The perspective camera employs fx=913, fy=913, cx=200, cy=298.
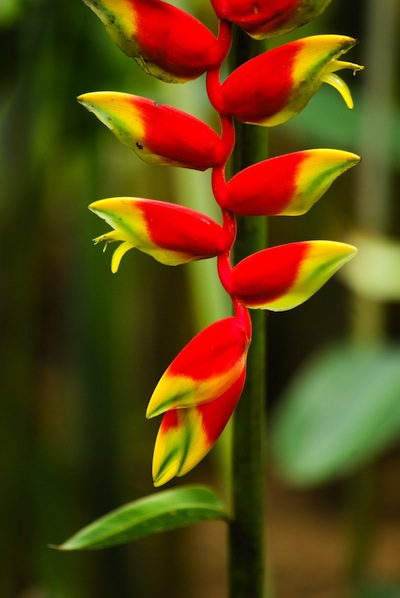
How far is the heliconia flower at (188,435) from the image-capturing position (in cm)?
20

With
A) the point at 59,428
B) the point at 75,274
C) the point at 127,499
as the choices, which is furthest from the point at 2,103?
the point at 59,428

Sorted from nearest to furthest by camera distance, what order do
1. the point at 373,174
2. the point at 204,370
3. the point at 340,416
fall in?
the point at 204,370 < the point at 340,416 < the point at 373,174

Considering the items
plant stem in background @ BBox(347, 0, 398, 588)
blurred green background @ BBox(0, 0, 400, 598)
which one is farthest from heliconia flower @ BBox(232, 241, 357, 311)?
plant stem in background @ BBox(347, 0, 398, 588)

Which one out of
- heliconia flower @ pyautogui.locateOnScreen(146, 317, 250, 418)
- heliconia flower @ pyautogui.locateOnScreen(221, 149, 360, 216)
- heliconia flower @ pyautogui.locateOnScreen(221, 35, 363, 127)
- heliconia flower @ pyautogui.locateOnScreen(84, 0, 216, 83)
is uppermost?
heliconia flower @ pyautogui.locateOnScreen(84, 0, 216, 83)

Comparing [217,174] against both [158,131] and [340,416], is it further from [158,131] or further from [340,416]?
[340,416]

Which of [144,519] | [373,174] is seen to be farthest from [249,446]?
[373,174]

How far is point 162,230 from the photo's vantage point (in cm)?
20

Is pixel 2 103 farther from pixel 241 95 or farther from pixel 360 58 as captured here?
pixel 241 95

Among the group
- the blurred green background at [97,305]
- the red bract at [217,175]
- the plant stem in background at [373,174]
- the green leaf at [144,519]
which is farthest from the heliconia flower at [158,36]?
the plant stem in background at [373,174]

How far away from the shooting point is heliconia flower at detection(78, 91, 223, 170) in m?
0.20

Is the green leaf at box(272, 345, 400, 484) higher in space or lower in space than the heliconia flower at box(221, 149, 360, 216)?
lower

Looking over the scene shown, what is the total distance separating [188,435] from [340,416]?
55 centimetres

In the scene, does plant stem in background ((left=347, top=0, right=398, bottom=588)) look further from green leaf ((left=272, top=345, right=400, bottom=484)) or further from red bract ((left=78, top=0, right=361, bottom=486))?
red bract ((left=78, top=0, right=361, bottom=486))

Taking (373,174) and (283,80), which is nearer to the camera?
(283,80)
